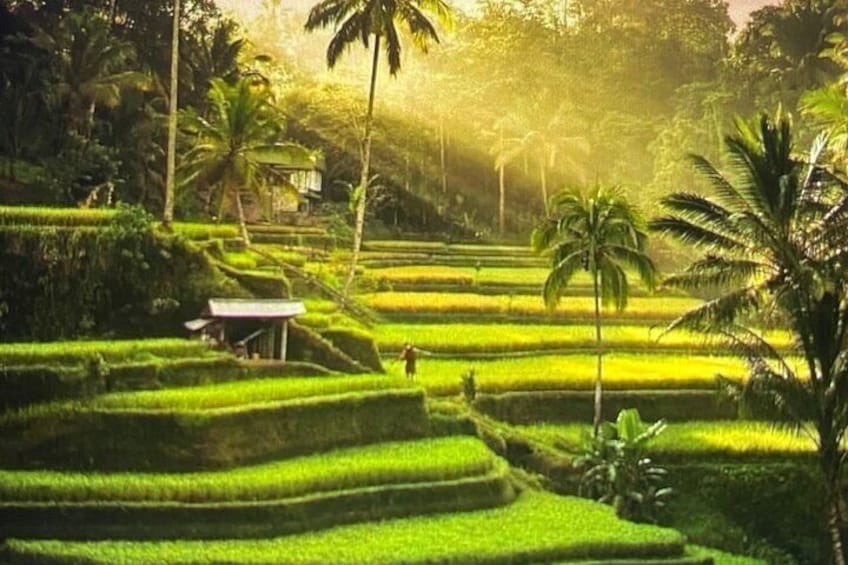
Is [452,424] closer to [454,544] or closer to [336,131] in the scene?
[454,544]

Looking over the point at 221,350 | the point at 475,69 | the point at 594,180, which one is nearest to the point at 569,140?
the point at 594,180

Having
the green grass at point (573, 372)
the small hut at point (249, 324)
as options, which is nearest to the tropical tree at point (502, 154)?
the green grass at point (573, 372)

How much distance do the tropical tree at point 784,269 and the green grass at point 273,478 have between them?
2.08 m

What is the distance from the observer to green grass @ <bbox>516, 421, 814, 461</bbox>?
10.2 metres

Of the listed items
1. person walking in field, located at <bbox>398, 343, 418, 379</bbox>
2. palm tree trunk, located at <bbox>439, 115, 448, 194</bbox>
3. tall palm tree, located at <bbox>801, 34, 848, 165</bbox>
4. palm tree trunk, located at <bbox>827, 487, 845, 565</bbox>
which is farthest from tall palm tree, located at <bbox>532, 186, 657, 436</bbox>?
palm tree trunk, located at <bbox>439, 115, 448, 194</bbox>

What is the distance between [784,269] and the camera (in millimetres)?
8422

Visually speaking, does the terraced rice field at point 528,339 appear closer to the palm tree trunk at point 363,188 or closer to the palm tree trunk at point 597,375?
the palm tree trunk at point 363,188

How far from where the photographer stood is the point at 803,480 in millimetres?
10070

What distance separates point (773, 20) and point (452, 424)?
7132 millimetres

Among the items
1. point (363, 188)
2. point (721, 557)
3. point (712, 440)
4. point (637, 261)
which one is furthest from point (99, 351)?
point (712, 440)

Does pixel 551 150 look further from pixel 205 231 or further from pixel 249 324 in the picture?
pixel 249 324

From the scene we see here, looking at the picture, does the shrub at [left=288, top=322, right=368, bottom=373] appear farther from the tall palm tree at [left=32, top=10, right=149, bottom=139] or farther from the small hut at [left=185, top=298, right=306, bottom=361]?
the tall palm tree at [left=32, top=10, right=149, bottom=139]

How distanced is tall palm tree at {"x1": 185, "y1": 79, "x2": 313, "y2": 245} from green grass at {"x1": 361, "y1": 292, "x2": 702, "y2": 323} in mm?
1645

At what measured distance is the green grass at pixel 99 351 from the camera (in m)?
8.53
